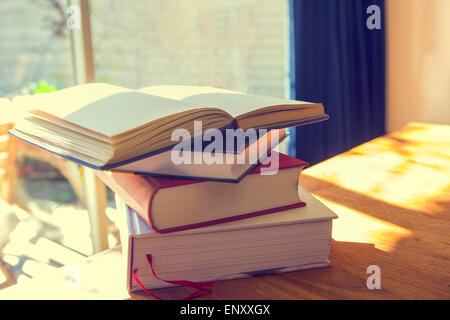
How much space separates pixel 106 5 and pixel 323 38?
101 centimetres

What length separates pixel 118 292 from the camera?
1.59 ft

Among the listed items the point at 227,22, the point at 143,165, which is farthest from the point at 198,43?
the point at 143,165

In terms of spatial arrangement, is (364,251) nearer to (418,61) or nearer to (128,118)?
(128,118)

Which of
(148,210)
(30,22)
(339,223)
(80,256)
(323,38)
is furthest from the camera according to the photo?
(323,38)

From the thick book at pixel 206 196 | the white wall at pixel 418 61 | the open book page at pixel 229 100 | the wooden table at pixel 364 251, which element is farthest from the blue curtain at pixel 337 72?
the thick book at pixel 206 196

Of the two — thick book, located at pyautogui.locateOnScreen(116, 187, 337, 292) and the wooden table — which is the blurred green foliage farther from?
thick book, located at pyautogui.locateOnScreen(116, 187, 337, 292)

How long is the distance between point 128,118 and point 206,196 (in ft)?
0.38

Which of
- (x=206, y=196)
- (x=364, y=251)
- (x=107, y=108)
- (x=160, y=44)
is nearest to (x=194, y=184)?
(x=206, y=196)

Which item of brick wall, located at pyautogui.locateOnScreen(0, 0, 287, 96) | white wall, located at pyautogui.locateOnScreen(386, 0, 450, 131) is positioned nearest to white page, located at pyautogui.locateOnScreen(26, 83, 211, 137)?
brick wall, located at pyautogui.locateOnScreen(0, 0, 287, 96)

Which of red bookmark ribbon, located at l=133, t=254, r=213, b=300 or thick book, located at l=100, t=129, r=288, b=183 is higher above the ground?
thick book, located at l=100, t=129, r=288, b=183

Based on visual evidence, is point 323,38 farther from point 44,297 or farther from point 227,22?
point 44,297

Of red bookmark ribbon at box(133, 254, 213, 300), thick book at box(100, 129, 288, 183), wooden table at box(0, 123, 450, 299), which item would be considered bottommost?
wooden table at box(0, 123, 450, 299)

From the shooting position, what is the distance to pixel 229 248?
1.60 feet

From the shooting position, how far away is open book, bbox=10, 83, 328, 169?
1.42ft
